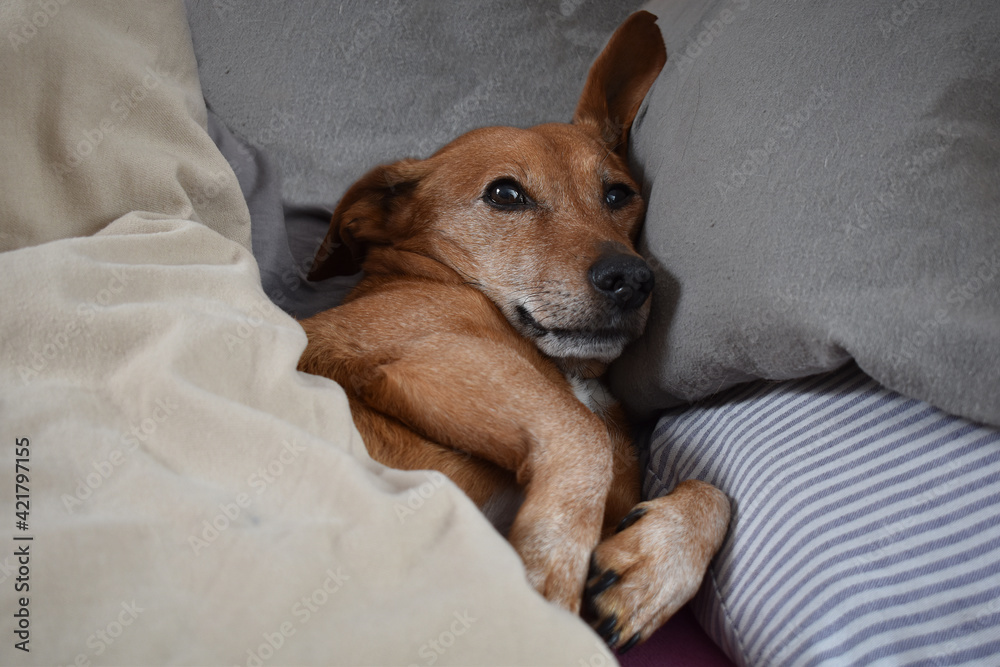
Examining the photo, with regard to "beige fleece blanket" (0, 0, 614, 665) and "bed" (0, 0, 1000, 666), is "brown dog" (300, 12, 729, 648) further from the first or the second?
"beige fleece blanket" (0, 0, 614, 665)

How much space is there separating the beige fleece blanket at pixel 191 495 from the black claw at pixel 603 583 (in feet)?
0.94

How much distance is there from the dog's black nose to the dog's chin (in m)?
0.06

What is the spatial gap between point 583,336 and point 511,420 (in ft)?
1.33

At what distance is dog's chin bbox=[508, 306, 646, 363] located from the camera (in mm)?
1635

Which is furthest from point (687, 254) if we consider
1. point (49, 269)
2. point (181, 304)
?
point (49, 269)

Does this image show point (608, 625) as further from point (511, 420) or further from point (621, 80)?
point (621, 80)

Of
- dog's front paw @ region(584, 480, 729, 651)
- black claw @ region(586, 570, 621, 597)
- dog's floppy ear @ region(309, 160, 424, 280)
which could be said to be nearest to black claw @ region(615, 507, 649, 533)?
dog's front paw @ region(584, 480, 729, 651)

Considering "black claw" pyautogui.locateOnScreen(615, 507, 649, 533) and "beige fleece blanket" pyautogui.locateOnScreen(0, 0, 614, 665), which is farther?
"black claw" pyautogui.locateOnScreen(615, 507, 649, 533)

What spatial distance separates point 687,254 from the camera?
150 cm

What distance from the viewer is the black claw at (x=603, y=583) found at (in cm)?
117

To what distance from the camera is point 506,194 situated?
1.92 m

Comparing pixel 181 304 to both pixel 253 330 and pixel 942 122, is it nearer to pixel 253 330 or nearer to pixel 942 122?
pixel 253 330

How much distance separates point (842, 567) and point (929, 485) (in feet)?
0.69

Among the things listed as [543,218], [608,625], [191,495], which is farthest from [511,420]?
[543,218]
